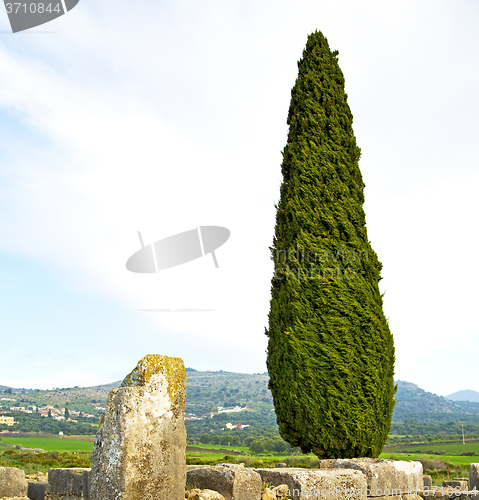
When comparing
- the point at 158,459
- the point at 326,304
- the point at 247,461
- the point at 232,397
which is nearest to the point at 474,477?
the point at 326,304

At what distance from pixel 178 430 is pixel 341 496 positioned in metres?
3.33

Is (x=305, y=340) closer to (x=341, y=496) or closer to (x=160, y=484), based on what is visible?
(x=341, y=496)

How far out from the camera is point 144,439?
4.57 metres

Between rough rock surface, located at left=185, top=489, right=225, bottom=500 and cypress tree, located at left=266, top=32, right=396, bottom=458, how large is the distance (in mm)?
5828

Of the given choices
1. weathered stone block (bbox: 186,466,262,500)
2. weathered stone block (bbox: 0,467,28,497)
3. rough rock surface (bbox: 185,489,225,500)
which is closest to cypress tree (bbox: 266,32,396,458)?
weathered stone block (bbox: 186,466,262,500)

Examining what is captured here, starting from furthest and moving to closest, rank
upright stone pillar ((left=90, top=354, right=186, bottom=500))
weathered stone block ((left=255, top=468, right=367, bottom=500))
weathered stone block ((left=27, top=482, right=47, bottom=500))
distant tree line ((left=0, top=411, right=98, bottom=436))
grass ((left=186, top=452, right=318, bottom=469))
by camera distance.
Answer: distant tree line ((left=0, top=411, right=98, bottom=436)) < grass ((left=186, top=452, right=318, bottom=469)) < weathered stone block ((left=27, top=482, right=47, bottom=500)) < weathered stone block ((left=255, top=468, right=367, bottom=500)) < upright stone pillar ((left=90, top=354, right=186, bottom=500))

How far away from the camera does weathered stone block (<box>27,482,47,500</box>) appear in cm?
789

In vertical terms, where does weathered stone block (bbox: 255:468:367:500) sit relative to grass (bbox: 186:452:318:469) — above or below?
above

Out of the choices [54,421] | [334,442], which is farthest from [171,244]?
[54,421]

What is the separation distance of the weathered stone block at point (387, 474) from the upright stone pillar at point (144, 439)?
4514 millimetres

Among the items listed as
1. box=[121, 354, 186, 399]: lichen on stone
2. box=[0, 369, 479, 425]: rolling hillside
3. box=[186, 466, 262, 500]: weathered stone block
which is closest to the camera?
box=[121, 354, 186, 399]: lichen on stone

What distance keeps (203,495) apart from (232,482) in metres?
0.52

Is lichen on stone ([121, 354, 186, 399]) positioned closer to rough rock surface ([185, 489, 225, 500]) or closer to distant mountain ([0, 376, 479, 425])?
rough rock surface ([185, 489, 225, 500])

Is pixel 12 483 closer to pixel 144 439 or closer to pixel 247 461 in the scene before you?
pixel 144 439
